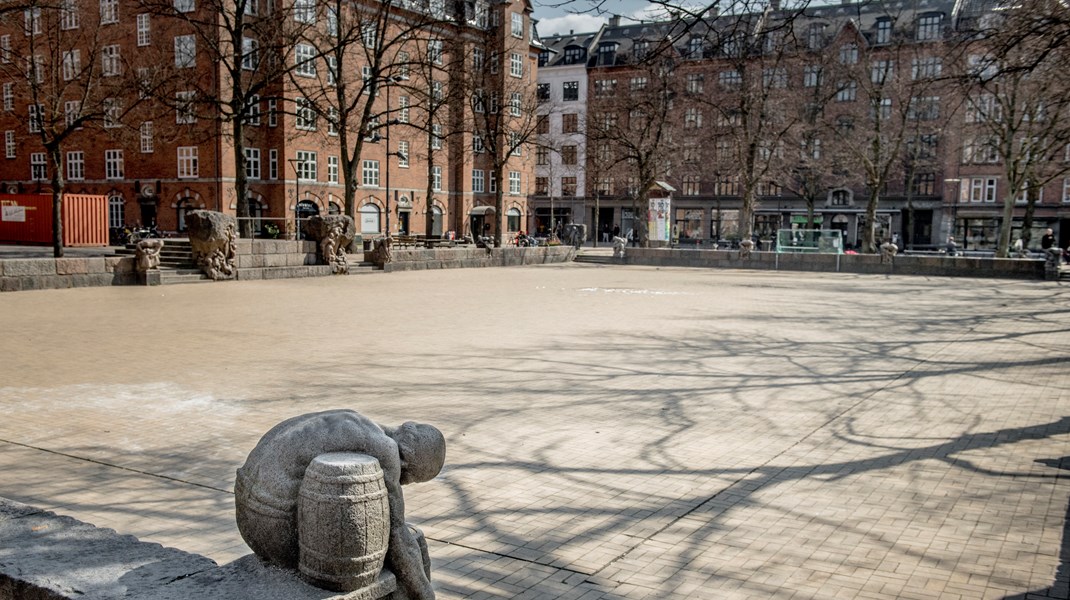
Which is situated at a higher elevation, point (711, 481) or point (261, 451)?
point (261, 451)

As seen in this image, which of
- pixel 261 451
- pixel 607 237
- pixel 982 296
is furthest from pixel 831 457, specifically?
pixel 607 237

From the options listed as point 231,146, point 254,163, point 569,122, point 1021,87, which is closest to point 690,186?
point 569,122

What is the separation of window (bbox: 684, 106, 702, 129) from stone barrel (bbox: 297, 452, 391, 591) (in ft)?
220

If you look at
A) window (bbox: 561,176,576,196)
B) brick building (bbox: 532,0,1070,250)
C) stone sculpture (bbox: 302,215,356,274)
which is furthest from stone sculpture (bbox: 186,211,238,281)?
window (bbox: 561,176,576,196)

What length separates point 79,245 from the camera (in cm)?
4047

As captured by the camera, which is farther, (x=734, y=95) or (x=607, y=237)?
(x=607, y=237)

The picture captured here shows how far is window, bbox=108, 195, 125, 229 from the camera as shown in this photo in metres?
53.3

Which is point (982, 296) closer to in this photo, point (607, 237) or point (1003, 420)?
point (1003, 420)

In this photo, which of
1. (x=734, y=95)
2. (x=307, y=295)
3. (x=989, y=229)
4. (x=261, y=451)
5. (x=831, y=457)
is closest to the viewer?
(x=261, y=451)

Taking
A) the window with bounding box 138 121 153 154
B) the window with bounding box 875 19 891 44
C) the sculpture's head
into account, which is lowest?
the sculpture's head

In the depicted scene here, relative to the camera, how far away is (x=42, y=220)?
40.8m

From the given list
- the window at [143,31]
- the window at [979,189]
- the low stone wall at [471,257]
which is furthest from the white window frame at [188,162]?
the window at [979,189]

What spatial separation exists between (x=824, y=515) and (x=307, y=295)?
1792 centimetres

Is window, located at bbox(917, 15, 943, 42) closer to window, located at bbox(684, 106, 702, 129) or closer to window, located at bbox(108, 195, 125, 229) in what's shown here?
window, located at bbox(684, 106, 702, 129)
